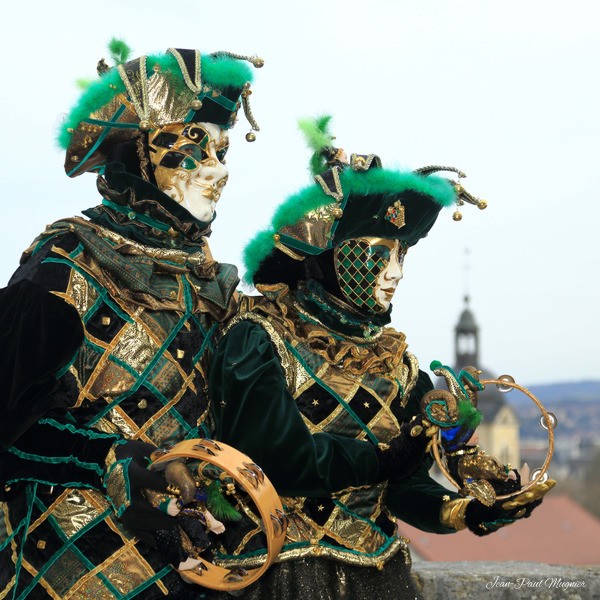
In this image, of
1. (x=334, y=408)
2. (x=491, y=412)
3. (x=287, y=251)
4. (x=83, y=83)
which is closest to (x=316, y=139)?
(x=287, y=251)

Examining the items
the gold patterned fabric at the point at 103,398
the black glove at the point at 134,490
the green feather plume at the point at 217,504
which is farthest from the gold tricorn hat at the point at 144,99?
the green feather plume at the point at 217,504

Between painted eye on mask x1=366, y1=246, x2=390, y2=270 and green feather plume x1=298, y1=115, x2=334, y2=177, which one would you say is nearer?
painted eye on mask x1=366, y1=246, x2=390, y2=270

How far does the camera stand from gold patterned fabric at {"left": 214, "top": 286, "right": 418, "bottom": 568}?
13.3 feet

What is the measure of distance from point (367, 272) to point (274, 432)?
2.25 feet

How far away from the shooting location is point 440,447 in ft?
13.6

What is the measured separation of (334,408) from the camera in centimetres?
417

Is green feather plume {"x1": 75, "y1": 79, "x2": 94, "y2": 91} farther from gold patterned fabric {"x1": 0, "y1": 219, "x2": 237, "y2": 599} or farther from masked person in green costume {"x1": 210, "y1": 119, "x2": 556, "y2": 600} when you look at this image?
masked person in green costume {"x1": 210, "y1": 119, "x2": 556, "y2": 600}

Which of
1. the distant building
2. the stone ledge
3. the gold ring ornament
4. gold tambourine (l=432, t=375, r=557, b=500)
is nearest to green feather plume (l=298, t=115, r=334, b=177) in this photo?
the gold ring ornament

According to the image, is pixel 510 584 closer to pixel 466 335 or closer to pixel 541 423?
pixel 541 423

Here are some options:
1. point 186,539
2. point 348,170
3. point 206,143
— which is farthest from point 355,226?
point 186,539

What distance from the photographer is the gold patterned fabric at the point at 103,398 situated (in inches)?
150

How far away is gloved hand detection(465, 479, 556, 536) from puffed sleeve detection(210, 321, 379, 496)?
41 centimetres

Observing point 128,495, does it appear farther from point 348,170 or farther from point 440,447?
point 348,170

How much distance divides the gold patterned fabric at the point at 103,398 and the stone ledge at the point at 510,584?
173cm
